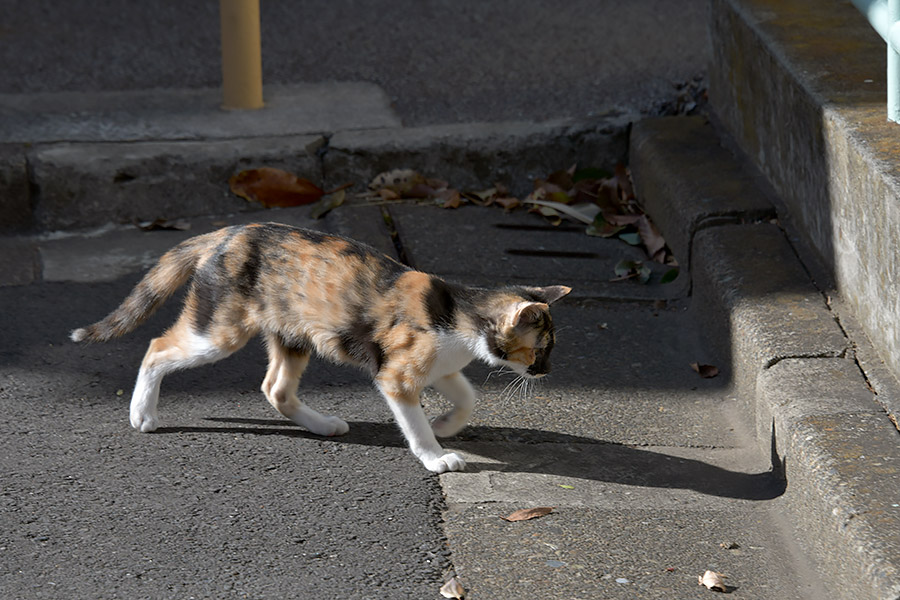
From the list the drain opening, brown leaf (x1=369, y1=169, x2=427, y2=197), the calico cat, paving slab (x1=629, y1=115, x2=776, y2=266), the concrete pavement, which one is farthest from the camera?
brown leaf (x1=369, y1=169, x2=427, y2=197)

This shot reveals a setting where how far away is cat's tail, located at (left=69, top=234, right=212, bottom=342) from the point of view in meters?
3.47

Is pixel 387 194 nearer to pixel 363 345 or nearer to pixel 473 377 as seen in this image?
pixel 473 377

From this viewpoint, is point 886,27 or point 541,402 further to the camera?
point 541,402

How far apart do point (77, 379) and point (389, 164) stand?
223 cm

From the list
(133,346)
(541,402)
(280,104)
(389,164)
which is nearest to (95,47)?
(280,104)

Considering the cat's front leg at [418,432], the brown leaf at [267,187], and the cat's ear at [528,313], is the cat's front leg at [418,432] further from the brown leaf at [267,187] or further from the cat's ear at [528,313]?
the brown leaf at [267,187]

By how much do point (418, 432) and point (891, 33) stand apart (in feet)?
6.56

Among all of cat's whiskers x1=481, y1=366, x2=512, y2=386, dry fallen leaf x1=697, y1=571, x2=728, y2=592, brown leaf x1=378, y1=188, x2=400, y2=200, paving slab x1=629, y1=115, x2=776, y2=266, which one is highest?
paving slab x1=629, y1=115, x2=776, y2=266

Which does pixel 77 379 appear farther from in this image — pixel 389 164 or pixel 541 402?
pixel 389 164

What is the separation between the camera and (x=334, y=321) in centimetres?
330

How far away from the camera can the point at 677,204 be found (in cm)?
471

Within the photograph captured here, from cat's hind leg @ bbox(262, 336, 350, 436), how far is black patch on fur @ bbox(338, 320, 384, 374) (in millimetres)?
219

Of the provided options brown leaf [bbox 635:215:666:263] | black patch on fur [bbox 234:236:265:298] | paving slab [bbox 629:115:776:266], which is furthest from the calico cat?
brown leaf [bbox 635:215:666:263]

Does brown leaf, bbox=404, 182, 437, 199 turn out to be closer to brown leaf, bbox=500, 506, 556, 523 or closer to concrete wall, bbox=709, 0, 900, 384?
concrete wall, bbox=709, 0, 900, 384
